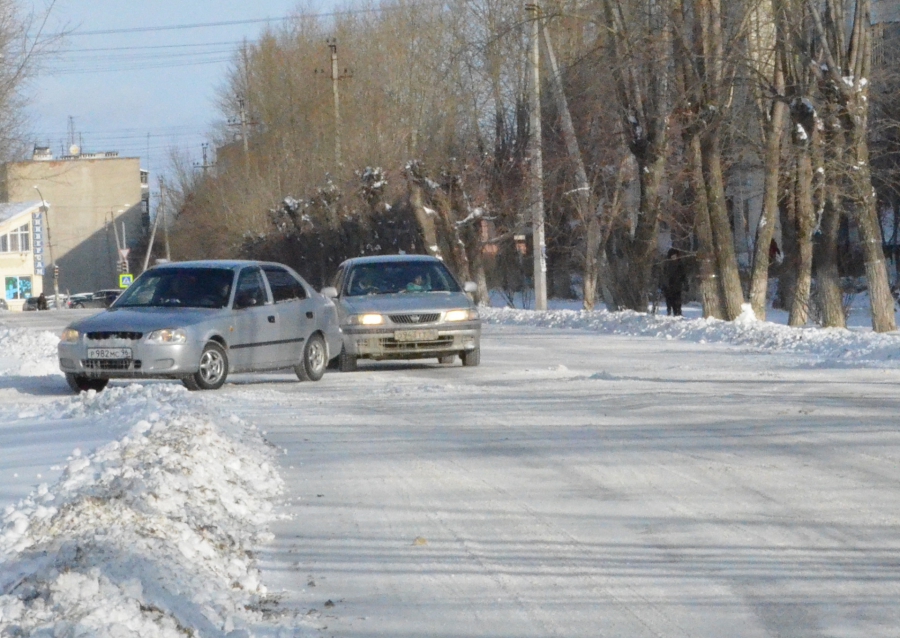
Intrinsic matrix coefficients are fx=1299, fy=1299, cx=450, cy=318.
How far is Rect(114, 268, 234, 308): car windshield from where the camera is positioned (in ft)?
50.8

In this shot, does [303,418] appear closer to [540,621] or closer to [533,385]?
[533,385]

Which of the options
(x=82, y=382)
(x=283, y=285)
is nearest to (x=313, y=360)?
(x=283, y=285)

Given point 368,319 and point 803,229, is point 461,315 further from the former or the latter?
point 803,229

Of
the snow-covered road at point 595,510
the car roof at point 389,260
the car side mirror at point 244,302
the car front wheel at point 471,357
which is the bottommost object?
the snow-covered road at point 595,510

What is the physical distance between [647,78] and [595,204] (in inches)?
446

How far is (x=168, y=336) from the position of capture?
14.4 metres

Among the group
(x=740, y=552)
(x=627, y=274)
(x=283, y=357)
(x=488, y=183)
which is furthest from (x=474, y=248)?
(x=740, y=552)

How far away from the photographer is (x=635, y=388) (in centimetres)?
1380

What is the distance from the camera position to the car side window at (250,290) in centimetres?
1562

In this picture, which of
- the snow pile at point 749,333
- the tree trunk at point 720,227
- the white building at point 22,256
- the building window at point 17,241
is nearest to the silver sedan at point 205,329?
the snow pile at point 749,333

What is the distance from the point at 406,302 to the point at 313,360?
172 centimetres

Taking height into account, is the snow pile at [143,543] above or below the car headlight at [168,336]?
below

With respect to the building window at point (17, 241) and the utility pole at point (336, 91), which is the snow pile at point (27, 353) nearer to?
the utility pole at point (336, 91)

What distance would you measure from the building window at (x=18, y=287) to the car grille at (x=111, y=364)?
8334 centimetres
